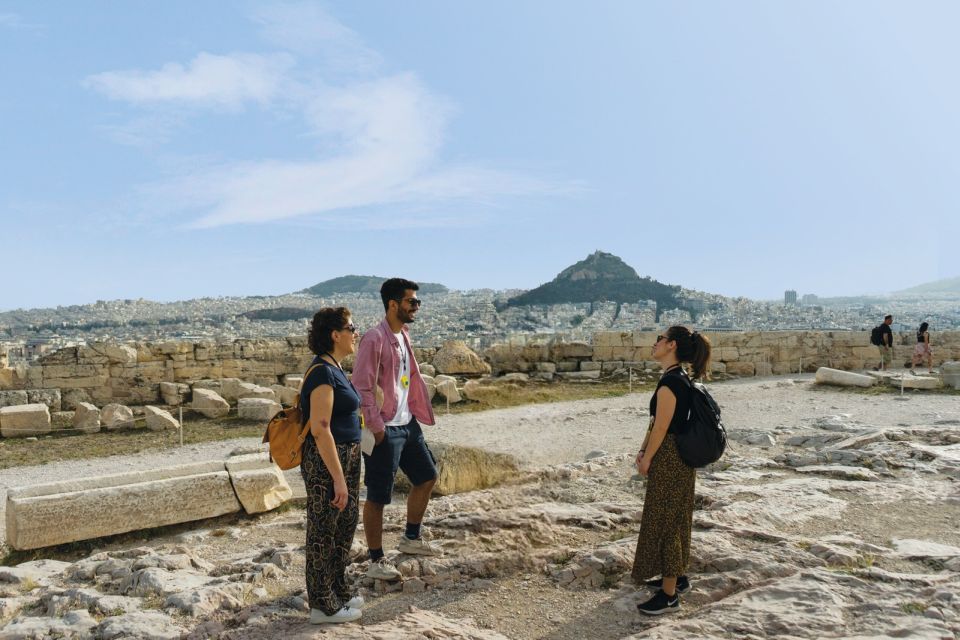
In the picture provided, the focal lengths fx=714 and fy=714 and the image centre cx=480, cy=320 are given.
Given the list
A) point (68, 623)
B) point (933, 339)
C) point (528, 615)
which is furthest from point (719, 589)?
point (933, 339)

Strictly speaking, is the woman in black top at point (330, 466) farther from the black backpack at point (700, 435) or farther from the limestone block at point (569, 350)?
the limestone block at point (569, 350)

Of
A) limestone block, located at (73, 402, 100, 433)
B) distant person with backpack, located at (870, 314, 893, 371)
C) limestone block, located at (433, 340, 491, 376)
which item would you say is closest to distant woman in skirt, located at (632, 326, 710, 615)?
limestone block, located at (73, 402, 100, 433)

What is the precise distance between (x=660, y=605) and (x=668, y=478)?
69cm

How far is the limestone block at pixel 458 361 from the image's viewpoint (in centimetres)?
1702

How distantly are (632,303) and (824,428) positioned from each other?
55.4m

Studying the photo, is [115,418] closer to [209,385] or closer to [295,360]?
[209,385]

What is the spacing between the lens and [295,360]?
55.4ft

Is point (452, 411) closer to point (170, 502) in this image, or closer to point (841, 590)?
point (170, 502)

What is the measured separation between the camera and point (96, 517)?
20.7ft

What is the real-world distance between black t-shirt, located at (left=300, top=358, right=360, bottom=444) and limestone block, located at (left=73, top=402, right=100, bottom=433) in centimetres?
1060

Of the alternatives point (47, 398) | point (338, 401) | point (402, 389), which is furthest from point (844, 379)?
point (47, 398)

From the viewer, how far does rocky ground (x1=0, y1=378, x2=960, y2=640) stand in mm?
3746

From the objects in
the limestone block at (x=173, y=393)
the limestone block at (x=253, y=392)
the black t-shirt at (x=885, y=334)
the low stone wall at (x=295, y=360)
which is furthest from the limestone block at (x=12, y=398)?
the black t-shirt at (x=885, y=334)

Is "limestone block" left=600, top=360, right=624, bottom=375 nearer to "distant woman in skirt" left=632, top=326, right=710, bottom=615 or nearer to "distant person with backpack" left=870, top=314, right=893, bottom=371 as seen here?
"distant person with backpack" left=870, top=314, right=893, bottom=371
